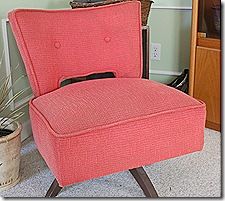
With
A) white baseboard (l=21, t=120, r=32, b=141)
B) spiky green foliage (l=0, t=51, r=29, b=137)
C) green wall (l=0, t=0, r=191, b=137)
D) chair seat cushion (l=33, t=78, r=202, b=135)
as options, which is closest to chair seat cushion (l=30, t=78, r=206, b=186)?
chair seat cushion (l=33, t=78, r=202, b=135)

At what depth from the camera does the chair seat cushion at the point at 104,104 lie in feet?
4.23

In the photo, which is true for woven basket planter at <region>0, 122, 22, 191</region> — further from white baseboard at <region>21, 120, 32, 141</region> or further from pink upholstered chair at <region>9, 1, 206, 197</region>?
white baseboard at <region>21, 120, 32, 141</region>

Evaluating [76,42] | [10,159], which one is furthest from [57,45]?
[10,159]

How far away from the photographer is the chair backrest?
1.54 m

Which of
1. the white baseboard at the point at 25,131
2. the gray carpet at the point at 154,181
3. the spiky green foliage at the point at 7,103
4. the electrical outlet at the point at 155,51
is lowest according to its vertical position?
the gray carpet at the point at 154,181

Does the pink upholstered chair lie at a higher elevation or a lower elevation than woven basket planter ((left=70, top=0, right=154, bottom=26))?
lower

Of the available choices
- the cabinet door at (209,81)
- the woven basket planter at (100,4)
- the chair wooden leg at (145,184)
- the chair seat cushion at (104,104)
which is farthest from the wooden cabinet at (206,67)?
the chair wooden leg at (145,184)

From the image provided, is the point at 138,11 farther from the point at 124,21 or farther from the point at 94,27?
the point at 94,27

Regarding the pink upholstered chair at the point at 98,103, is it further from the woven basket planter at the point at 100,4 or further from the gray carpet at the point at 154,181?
the woven basket planter at the point at 100,4

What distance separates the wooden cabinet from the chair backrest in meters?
0.48

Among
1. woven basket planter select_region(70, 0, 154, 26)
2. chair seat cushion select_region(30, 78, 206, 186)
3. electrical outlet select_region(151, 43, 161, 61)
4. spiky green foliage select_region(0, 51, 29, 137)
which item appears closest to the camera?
chair seat cushion select_region(30, 78, 206, 186)

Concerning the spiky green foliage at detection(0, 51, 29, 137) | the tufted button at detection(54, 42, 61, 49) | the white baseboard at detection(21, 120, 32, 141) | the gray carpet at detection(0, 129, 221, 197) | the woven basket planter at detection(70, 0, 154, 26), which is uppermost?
the woven basket planter at detection(70, 0, 154, 26)

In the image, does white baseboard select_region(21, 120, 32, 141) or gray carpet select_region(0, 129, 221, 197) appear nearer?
gray carpet select_region(0, 129, 221, 197)

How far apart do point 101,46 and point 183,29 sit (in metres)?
0.90
